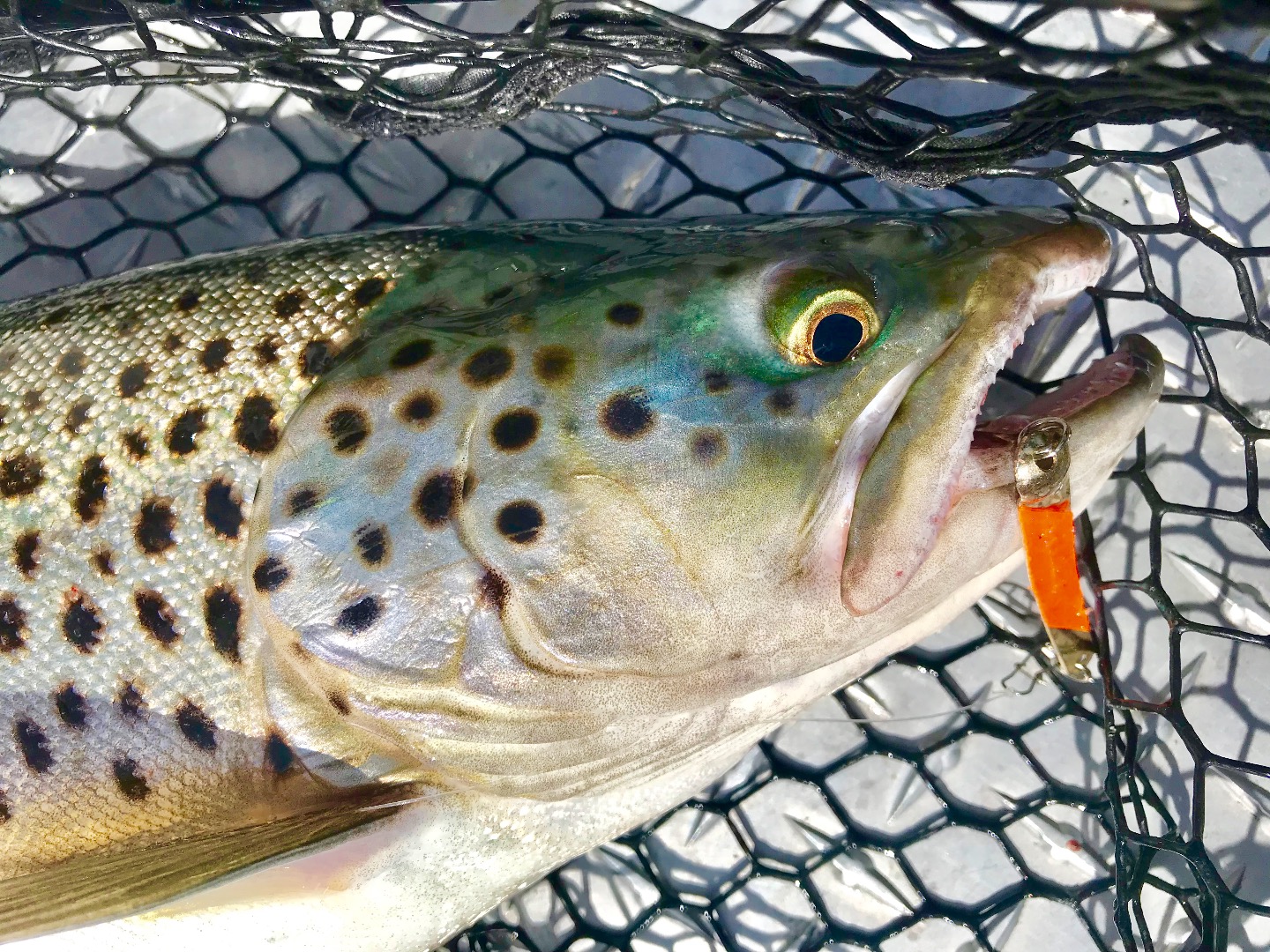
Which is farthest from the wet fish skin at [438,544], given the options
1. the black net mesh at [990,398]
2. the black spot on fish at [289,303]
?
the black net mesh at [990,398]

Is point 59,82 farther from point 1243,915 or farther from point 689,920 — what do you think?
point 1243,915

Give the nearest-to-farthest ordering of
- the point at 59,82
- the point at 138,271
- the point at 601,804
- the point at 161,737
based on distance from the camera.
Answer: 1. the point at 161,737
2. the point at 601,804
3. the point at 138,271
4. the point at 59,82

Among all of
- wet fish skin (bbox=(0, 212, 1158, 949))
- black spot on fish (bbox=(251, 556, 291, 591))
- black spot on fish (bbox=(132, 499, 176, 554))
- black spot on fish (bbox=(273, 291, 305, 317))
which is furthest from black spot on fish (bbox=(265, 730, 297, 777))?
black spot on fish (bbox=(273, 291, 305, 317))

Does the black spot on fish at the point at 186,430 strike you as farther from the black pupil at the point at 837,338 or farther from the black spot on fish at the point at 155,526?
the black pupil at the point at 837,338

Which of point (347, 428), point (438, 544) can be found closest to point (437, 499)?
point (438, 544)

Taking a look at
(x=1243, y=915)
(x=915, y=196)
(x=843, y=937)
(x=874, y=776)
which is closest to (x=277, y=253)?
(x=915, y=196)

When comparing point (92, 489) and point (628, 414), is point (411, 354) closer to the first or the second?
point (628, 414)

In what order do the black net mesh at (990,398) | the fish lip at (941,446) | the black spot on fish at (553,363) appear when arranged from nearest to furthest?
the fish lip at (941,446) < the black spot on fish at (553,363) < the black net mesh at (990,398)
